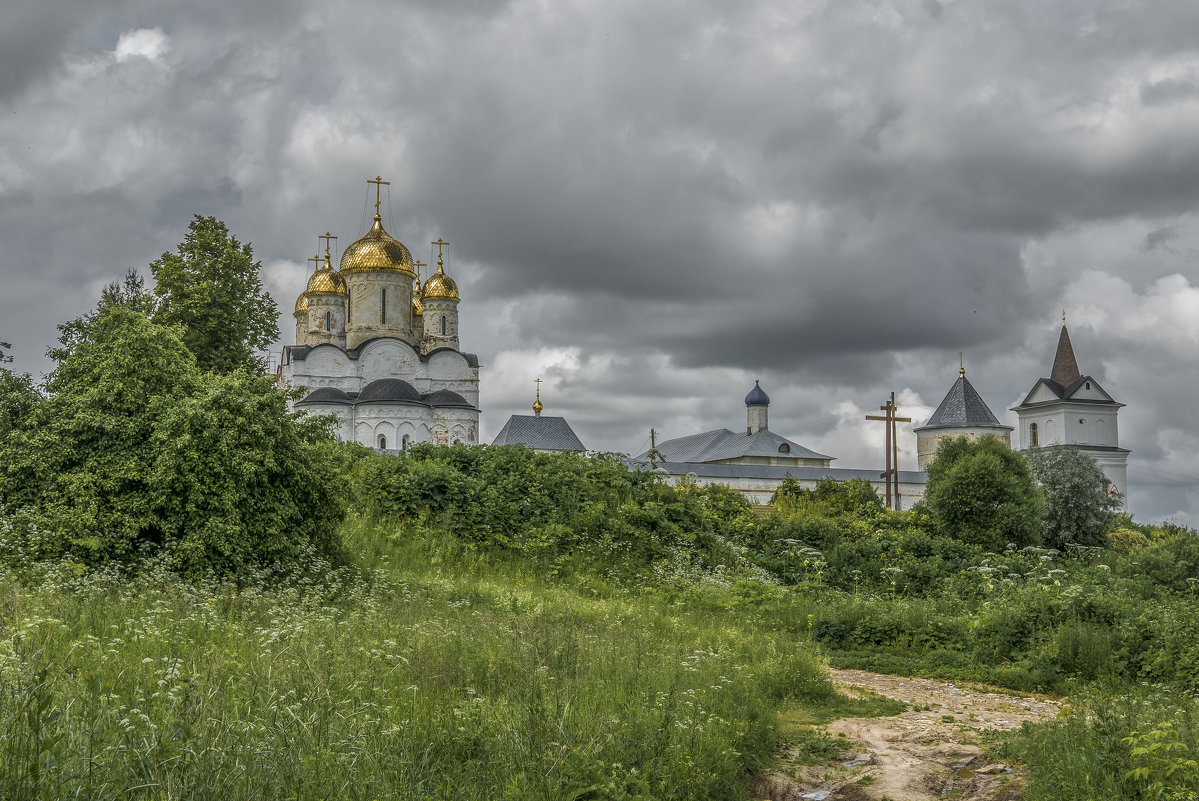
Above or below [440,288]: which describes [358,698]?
below

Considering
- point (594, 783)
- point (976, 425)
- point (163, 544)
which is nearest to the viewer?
point (594, 783)

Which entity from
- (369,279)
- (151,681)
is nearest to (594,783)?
(151,681)

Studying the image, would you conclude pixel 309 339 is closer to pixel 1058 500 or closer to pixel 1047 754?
pixel 1058 500

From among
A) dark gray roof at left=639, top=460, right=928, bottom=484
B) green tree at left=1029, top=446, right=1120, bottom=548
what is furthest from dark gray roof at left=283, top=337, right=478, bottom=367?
green tree at left=1029, top=446, right=1120, bottom=548

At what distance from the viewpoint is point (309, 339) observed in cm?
5053

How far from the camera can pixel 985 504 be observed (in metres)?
24.0

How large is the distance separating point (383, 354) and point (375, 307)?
2659mm

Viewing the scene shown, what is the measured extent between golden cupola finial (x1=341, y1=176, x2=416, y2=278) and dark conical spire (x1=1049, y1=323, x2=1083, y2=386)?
4418 cm

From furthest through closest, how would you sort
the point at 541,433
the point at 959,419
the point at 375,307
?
the point at 959,419, the point at 541,433, the point at 375,307

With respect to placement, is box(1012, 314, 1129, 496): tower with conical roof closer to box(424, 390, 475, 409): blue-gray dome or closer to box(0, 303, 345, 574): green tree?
box(424, 390, 475, 409): blue-gray dome

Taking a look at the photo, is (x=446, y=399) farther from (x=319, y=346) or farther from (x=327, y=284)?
(x=327, y=284)

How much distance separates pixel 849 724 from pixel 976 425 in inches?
2174

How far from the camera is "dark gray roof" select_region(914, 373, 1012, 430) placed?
58406 mm

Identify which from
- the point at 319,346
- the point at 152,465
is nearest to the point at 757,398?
the point at 319,346
